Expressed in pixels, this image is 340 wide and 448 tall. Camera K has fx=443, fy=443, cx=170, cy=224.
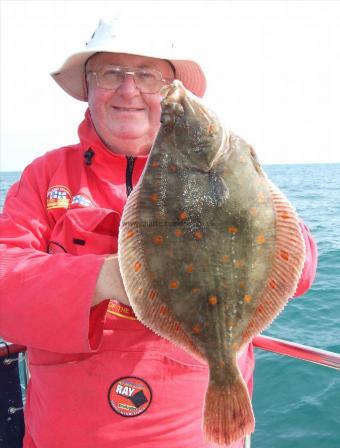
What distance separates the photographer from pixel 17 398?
3.14 metres

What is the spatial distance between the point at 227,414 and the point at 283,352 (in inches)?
43.6

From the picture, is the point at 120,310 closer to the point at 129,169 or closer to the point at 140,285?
the point at 140,285

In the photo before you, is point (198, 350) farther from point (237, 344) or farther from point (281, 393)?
point (281, 393)

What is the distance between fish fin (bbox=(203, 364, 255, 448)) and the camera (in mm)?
1814

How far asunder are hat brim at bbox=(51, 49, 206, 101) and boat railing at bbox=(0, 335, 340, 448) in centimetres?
174

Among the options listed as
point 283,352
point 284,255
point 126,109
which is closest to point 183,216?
point 284,255

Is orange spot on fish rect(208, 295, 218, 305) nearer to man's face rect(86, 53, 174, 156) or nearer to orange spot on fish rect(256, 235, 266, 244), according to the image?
orange spot on fish rect(256, 235, 266, 244)

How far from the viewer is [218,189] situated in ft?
5.99

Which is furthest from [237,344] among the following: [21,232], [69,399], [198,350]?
[21,232]

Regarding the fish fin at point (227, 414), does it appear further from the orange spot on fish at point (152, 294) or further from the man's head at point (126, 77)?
the man's head at point (126, 77)

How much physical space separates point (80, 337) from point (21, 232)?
661mm

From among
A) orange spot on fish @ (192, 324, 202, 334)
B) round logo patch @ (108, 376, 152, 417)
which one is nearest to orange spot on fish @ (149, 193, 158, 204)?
orange spot on fish @ (192, 324, 202, 334)

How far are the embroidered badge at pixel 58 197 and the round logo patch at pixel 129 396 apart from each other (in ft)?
3.26

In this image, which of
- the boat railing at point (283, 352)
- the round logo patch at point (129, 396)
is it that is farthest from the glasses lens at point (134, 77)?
the boat railing at point (283, 352)
